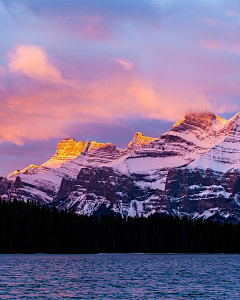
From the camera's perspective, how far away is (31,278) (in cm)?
10138

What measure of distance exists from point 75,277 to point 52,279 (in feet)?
22.1

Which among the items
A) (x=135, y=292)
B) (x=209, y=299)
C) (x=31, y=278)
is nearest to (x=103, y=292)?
(x=135, y=292)

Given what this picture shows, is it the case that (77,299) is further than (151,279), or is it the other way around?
(151,279)

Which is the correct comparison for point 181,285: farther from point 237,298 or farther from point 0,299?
point 0,299

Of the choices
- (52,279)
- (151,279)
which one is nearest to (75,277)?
(52,279)

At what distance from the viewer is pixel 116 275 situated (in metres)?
113

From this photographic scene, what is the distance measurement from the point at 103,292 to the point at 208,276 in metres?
36.3

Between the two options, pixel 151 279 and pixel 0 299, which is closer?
pixel 0 299

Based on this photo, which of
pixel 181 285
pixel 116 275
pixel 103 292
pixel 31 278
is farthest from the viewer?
pixel 116 275

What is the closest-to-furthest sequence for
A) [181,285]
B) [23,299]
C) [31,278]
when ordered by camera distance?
[23,299], [181,285], [31,278]

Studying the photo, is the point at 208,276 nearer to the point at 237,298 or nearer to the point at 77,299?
the point at 237,298

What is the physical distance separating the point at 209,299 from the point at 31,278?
36112mm

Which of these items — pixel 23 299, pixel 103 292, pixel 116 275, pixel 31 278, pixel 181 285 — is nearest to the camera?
pixel 23 299

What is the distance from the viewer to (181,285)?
94125mm
